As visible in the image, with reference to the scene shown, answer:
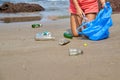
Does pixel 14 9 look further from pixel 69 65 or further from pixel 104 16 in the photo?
pixel 69 65

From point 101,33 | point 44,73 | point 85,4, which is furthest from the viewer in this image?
point 85,4

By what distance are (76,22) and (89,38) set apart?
2.08 ft

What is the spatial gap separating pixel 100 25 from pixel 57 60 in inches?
62.7

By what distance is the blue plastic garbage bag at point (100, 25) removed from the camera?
4.62m

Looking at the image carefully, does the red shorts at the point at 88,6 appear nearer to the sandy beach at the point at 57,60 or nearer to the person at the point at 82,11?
the person at the point at 82,11

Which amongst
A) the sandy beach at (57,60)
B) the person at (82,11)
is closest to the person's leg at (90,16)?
the person at (82,11)

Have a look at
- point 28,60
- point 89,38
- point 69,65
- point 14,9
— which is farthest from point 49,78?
point 14,9

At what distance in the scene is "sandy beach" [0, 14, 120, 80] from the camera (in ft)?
9.39

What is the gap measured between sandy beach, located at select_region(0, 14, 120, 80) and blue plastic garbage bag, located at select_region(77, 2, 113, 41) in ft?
0.47

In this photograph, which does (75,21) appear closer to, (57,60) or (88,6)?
(88,6)

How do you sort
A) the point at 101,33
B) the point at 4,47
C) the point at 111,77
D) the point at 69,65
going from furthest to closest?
the point at 101,33
the point at 4,47
the point at 69,65
the point at 111,77

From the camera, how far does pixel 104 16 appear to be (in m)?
4.76

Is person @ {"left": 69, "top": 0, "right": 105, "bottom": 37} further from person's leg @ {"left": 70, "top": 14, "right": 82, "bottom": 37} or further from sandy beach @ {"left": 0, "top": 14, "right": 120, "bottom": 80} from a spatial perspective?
sandy beach @ {"left": 0, "top": 14, "right": 120, "bottom": 80}

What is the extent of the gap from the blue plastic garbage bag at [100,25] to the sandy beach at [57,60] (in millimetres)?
144
